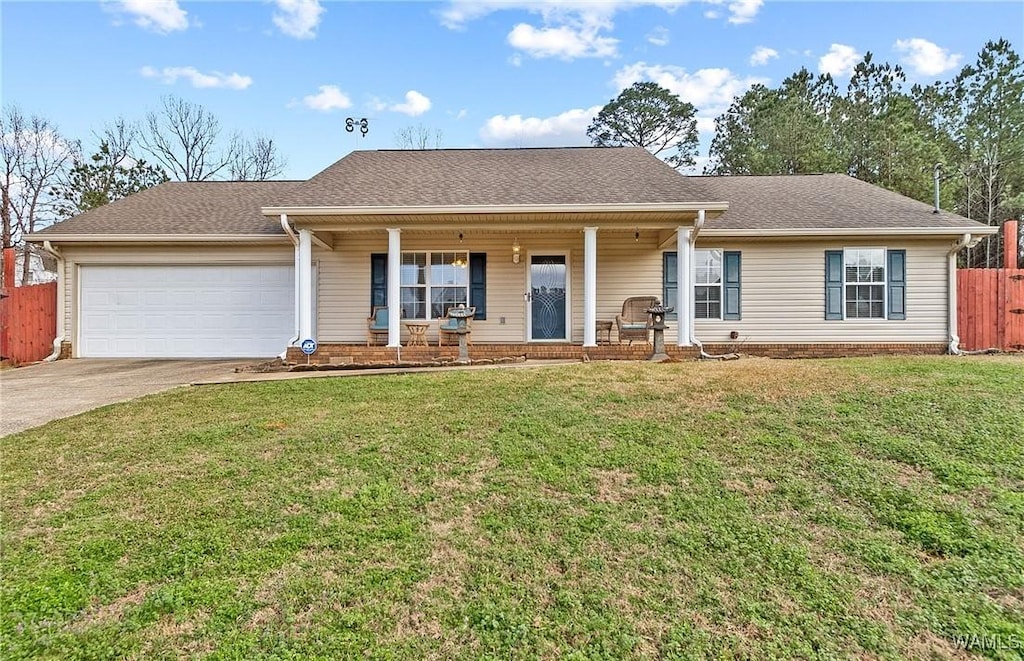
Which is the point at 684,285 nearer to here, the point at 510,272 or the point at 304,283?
the point at 510,272

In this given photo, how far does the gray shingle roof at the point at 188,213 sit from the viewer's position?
9672 mm

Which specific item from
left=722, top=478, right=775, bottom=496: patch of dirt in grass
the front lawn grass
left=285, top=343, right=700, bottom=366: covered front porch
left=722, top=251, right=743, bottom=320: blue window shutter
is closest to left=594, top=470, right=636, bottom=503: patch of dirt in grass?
the front lawn grass

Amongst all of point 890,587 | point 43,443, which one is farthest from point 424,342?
point 890,587

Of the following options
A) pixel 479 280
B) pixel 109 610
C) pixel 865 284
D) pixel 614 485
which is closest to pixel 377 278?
pixel 479 280

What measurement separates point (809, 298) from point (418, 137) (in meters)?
18.8

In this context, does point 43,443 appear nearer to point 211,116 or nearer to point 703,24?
point 703,24

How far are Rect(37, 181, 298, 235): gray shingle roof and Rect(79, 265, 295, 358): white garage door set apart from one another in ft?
2.50

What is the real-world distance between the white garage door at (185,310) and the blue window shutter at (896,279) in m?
11.9

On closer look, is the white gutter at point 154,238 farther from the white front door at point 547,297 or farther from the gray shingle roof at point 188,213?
the white front door at point 547,297

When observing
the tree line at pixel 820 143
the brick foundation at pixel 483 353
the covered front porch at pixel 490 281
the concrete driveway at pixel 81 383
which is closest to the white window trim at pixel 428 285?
the covered front porch at pixel 490 281

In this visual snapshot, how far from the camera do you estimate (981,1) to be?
13.3 meters

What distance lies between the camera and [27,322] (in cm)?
965

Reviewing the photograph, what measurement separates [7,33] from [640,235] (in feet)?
43.7

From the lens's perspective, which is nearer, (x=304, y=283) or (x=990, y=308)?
(x=304, y=283)
